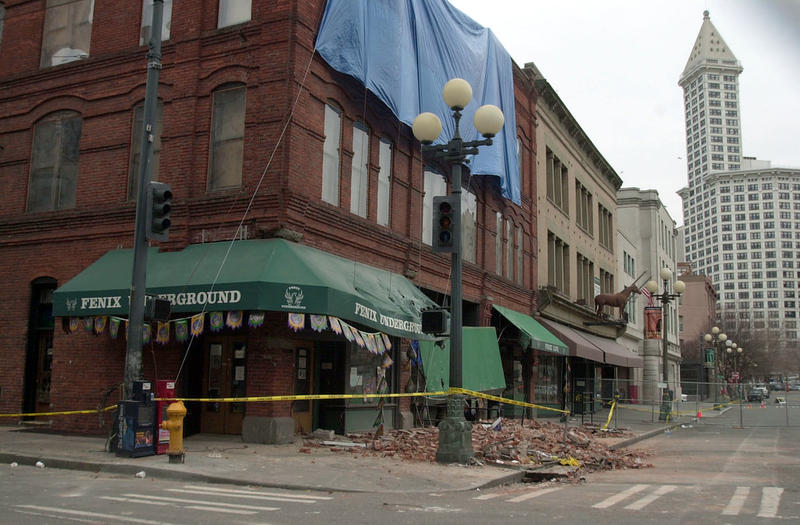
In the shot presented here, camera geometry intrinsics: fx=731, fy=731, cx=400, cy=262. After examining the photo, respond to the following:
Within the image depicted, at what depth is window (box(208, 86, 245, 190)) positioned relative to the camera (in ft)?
52.5

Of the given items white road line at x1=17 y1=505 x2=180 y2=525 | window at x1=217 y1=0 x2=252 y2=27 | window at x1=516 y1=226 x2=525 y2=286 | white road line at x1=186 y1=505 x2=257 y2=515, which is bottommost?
white road line at x1=186 y1=505 x2=257 y2=515

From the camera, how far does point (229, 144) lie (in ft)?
53.1

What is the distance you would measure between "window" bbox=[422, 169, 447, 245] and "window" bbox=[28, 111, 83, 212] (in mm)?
9392

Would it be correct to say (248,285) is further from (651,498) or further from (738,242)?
(738,242)

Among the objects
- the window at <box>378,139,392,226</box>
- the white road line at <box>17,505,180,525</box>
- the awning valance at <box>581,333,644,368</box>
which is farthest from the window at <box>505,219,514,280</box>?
the white road line at <box>17,505,180,525</box>

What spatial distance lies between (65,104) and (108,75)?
1.51 metres

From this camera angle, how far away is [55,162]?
60.5ft

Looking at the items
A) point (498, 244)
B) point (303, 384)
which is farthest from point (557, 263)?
point (303, 384)

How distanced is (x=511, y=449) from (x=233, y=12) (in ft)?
37.4

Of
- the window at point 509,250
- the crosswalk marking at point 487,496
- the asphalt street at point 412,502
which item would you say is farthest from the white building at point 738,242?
the crosswalk marking at point 487,496

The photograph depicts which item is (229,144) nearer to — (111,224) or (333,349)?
(111,224)

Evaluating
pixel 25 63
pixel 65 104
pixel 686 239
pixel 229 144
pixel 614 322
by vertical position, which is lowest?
pixel 614 322

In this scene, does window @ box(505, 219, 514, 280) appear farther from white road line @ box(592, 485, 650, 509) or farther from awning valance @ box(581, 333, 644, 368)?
white road line @ box(592, 485, 650, 509)

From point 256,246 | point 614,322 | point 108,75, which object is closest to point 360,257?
point 256,246
